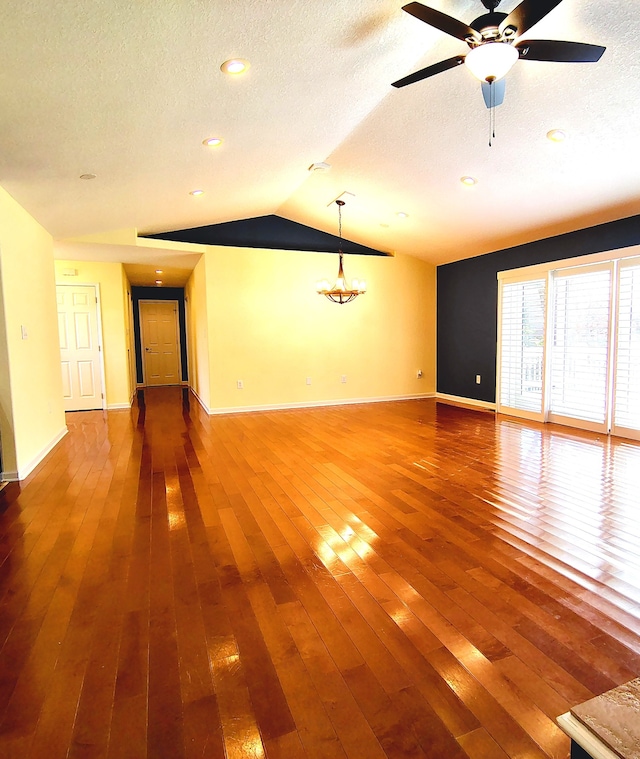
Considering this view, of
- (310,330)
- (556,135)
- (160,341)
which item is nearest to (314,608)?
(556,135)

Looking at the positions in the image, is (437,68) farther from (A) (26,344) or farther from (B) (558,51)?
(A) (26,344)

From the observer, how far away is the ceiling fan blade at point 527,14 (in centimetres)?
193

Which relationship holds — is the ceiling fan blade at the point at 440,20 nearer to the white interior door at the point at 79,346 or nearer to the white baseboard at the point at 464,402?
the white baseboard at the point at 464,402

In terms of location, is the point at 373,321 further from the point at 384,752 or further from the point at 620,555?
the point at 384,752

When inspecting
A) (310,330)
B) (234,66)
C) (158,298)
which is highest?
(234,66)

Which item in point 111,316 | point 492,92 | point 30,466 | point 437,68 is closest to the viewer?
point 437,68

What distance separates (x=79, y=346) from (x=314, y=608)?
6.75 m

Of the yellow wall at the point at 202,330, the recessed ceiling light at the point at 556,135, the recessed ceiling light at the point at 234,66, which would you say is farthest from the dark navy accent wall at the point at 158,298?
the recessed ceiling light at the point at 556,135

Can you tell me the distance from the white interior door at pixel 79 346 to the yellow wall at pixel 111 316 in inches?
4.5

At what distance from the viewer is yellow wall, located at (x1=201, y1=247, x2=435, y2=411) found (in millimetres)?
6953

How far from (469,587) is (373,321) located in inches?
247

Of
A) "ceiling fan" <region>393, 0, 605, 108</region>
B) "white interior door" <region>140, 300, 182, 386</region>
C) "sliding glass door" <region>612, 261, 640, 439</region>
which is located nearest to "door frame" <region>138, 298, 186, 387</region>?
"white interior door" <region>140, 300, 182, 386</region>

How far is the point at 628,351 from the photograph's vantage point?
4.92 m

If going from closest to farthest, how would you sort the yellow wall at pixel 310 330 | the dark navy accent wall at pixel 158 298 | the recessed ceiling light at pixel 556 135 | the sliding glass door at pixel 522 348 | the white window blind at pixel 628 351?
the recessed ceiling light at pixel 556 135 → the white window blind at pixel 628 351 → the sliding glass door at pixel 522 348 → the yellow wall at pixel 310 330 → the dark navy accent wall at pixel 158 298
